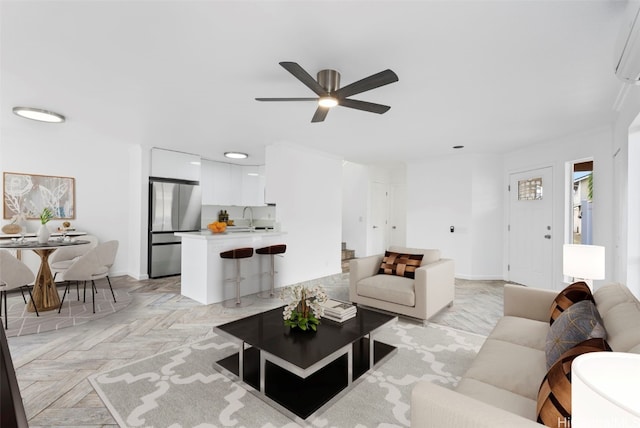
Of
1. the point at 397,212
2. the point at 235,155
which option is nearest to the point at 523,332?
the point at 235,155

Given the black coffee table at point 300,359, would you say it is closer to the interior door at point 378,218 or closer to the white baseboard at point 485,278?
the white baseboard at point 485,278

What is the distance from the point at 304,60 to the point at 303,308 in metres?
1.97

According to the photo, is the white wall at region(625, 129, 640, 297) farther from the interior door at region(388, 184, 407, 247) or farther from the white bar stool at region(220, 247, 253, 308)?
the interior door at region(388, 184, 407, 247)

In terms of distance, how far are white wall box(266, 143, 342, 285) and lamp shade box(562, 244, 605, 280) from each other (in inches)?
150

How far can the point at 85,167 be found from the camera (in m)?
5.37

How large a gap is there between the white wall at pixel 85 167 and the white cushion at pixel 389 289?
4622 millimetres

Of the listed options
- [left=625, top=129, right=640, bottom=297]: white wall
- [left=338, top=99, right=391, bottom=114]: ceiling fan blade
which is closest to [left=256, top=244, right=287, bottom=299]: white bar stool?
[left=338, top=99, right=391, bottom=114]: ceiling fan blade

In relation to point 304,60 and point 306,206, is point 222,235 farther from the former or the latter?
point 304,60

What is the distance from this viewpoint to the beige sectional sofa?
1058 mm

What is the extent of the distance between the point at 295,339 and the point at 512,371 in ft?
4.39

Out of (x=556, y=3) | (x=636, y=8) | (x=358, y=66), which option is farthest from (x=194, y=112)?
(x=636, y=8)

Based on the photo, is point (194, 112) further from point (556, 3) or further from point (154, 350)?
point (556, 3)

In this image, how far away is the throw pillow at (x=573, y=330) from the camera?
4.43ft

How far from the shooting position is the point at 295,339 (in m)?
2.15
